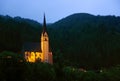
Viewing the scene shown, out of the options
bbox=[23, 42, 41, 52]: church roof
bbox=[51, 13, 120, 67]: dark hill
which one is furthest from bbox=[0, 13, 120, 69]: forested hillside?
bbox=[23, 42, 41, 52]: church roof

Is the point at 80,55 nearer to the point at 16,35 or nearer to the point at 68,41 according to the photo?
the point at 16,35

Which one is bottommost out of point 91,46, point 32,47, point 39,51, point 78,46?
point 39,51

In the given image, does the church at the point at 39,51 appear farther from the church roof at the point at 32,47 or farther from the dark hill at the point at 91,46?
the dark hill at the point at 91,46

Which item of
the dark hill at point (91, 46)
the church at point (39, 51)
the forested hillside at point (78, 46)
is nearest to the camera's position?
the church at point (39, 51)

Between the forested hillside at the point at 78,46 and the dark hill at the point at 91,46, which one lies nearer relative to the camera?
the forested hillside at the point at 78,46

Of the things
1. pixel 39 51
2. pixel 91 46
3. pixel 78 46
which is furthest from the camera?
pixel 78 46

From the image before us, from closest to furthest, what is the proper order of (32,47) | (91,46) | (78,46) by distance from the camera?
(32,47) → (91,46) → (78,46)

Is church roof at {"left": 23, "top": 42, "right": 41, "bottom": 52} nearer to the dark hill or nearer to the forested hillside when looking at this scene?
the forested hillside

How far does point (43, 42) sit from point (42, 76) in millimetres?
35022

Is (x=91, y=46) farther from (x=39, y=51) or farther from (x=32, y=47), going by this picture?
(x=39, y=51)

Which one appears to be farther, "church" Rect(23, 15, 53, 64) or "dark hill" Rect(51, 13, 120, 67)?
"dark hill" Rect(51, 13, 120, 67)

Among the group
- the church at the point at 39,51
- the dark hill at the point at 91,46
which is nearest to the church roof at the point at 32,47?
the church at the point at 39,51

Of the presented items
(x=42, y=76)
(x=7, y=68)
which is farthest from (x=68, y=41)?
(x=7, y=68)

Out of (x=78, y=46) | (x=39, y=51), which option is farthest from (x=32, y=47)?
(x=78, y=46)
